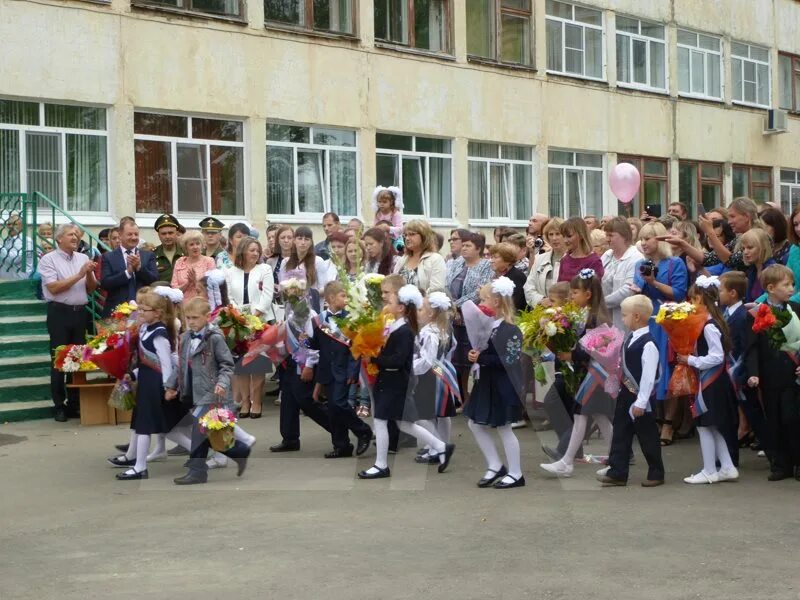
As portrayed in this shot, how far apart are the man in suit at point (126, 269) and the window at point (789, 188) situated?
2557 centimetres

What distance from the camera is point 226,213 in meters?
21.8

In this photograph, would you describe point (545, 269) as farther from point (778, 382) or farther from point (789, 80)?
point (789, 80)

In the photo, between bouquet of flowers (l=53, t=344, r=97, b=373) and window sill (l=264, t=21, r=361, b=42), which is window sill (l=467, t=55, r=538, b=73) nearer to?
window sill (l=264, t=21, r=361, b=42)

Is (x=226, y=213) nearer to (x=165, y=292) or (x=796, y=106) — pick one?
(x=165, y=292)

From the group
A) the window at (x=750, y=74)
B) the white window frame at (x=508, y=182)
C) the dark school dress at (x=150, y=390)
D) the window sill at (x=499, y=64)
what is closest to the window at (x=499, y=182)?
the white window frame at (x=508, y=182)

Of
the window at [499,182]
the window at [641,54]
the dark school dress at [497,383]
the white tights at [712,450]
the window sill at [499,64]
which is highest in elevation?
the window at [641,54]

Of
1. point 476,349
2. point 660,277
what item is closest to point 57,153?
point 660,277

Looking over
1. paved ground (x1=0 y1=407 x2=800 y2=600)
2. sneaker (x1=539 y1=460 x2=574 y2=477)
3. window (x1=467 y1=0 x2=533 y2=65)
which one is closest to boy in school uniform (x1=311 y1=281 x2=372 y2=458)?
paved ground (x1=0 y1=407 x2=800 y2=600)

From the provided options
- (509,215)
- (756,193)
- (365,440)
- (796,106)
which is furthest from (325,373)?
(796,106)

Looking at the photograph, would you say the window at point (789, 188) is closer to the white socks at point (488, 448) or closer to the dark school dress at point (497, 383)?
the dark school dress at point (497, 383)

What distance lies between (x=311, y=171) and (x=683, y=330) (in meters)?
13.9

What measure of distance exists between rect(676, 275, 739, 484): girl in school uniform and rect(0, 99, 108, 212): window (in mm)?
12099

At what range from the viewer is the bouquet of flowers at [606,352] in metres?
10.0

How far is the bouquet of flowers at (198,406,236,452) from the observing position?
32.9 feet
